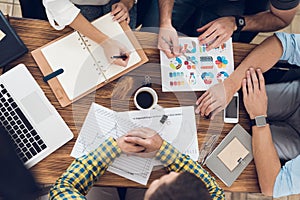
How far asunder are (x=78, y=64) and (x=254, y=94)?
0.56 meters

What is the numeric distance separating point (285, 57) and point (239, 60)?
16 centimetres

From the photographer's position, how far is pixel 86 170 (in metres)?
1.16

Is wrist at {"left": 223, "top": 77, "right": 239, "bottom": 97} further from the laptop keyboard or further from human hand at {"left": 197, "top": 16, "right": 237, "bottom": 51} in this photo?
the laptop keyboard

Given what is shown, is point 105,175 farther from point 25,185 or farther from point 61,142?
point 25,185

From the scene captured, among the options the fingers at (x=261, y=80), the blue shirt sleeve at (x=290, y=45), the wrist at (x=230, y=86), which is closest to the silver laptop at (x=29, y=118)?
the wrist at (x=230, y=86)

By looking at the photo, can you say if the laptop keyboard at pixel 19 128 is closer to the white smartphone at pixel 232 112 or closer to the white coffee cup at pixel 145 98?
the white coffee cup at pixel 145 98

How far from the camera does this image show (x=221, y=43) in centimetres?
135

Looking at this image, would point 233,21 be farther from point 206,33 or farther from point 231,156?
→ point 231,156

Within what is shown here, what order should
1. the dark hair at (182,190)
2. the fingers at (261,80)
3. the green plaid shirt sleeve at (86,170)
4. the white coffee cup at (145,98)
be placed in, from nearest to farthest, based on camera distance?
the dark hair at (182,190)
the green plaid shirt sleeve at (86,170)
the white coffee cup at (145,98)
the fingers at (261,80)

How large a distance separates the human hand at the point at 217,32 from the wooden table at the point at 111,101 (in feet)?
0.52

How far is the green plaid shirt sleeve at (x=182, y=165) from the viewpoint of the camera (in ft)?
3.99

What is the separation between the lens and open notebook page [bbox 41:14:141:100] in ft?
4.03

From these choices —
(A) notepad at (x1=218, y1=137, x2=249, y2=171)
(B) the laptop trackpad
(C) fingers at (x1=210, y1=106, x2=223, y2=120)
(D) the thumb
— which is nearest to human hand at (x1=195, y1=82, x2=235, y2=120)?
(C) fingers at (x1=210, y1=106, x2=223, y2=120)

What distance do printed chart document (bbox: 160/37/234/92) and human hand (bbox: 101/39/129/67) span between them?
118 millimetres
